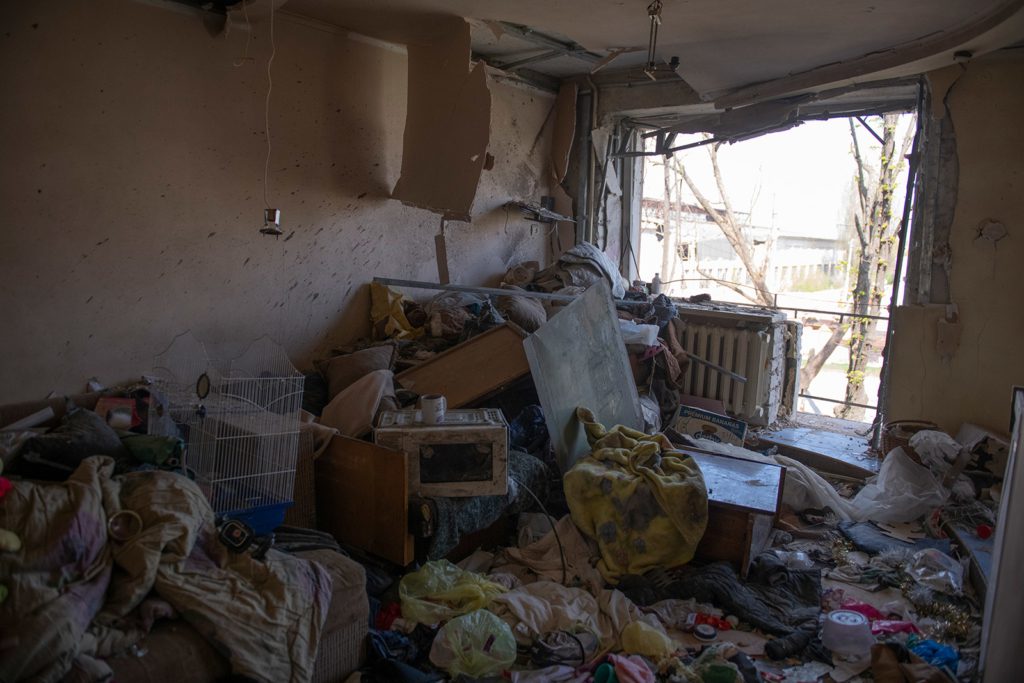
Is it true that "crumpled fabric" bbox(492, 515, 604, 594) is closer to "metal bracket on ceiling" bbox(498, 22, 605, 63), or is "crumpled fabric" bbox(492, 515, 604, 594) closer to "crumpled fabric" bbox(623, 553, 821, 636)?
"crumpled fabric" bbox(623, 553, 821, 636)

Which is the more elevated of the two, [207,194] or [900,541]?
[207,194]

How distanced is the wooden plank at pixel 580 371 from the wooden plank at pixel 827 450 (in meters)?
1.15

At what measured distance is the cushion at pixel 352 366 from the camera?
3340 millimetres

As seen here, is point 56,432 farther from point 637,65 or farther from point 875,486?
point 637,65

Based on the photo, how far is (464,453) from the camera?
8.48 feet

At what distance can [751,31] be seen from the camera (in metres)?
3.20

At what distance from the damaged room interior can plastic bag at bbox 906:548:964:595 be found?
0.02 meters

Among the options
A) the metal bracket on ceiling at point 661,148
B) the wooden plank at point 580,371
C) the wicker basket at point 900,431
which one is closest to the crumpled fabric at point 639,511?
the wooden plank at point 580,371

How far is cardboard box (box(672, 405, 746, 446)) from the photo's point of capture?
4.18 meters

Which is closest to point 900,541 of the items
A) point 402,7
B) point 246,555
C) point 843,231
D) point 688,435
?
point 688,435

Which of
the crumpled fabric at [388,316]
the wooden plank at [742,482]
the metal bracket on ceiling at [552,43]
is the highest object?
the metal bracket on ceiling at [552,43]

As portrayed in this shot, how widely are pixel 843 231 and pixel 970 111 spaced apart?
5.24m

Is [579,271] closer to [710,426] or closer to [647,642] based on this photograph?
[710,426]

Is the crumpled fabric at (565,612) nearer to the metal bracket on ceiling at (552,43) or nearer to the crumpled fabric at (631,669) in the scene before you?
the crumpled fabric at (631,669)
